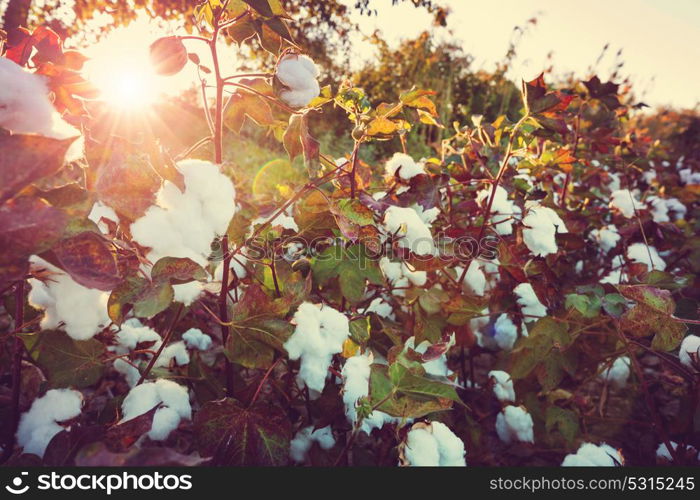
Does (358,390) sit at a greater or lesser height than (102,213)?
lesser

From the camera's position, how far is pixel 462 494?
666 mm

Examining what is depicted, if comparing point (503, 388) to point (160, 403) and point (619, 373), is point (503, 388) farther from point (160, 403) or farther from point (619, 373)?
point (160, 403)

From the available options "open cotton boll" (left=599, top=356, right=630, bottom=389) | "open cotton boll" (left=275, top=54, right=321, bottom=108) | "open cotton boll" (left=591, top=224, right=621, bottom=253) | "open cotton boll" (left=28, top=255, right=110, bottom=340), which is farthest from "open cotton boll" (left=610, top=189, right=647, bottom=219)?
"open cotton boll" (left=28, top=255, right=110, bottom=340)

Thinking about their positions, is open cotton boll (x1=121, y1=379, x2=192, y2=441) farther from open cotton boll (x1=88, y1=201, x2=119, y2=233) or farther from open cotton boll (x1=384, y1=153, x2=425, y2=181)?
open cotton boll (x1=384, y1=153, x2=425, y2=181)

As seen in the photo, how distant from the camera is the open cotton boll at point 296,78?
2.08ft

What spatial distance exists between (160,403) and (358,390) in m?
0.34

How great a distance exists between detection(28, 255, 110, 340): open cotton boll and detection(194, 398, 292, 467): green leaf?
8.4 inches

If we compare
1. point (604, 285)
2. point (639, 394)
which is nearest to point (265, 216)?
point (604, 285)

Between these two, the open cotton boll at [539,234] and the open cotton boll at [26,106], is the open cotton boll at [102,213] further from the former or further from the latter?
the open cotton boll at [539,234]

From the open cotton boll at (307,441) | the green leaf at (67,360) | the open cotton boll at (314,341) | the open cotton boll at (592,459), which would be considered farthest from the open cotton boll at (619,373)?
the green leaf at (67,360)

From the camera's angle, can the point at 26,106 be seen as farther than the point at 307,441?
No

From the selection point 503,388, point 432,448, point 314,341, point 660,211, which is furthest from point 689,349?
point 660,211

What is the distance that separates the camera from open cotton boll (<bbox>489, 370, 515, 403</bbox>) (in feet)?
3.93

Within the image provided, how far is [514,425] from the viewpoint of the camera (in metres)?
1.16
